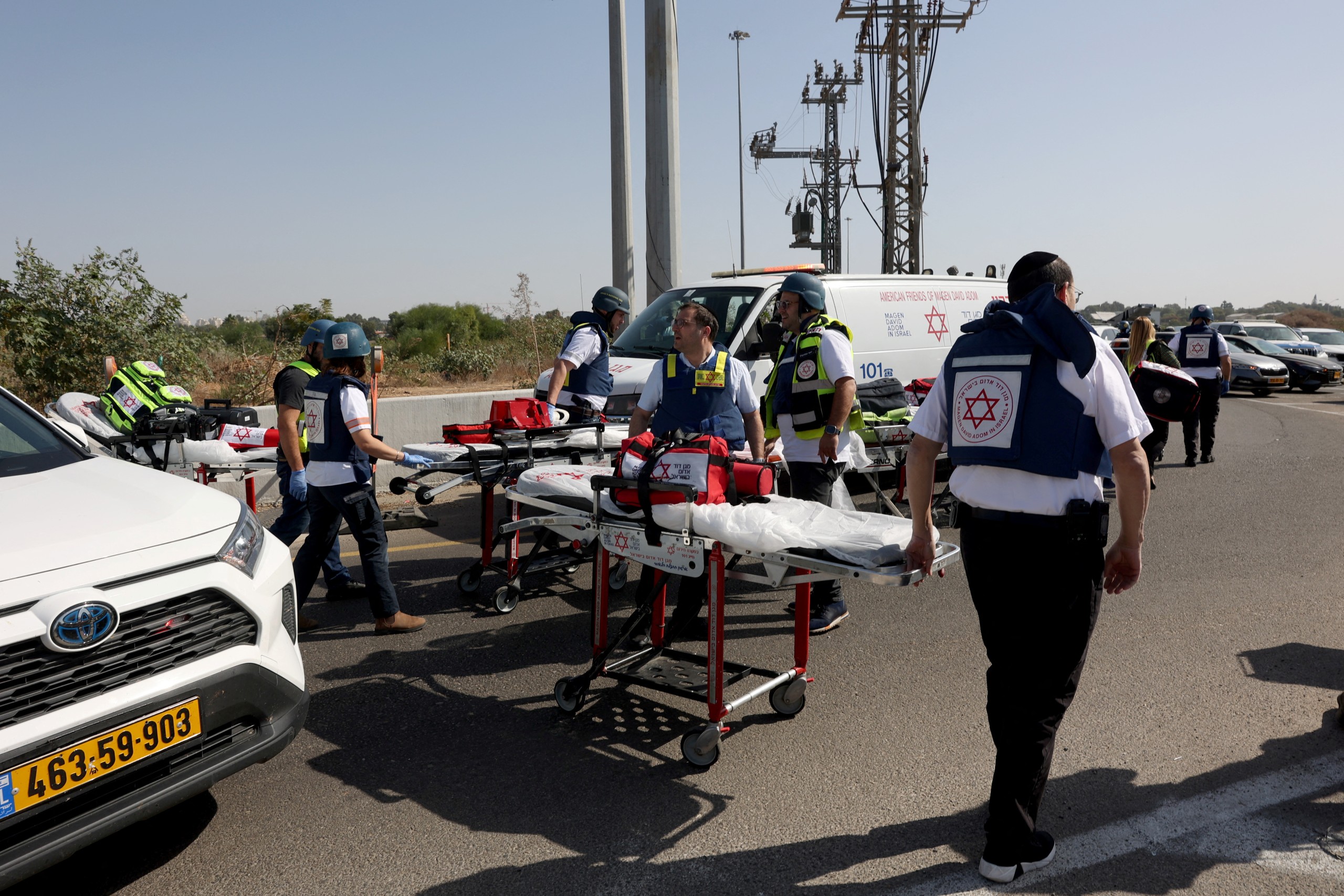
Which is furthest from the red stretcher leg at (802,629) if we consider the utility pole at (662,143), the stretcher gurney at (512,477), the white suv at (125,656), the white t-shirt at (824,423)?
the utility pole at (662,143)

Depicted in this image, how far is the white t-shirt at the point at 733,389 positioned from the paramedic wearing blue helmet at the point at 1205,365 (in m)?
8.70

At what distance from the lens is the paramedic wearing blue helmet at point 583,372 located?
750 cm

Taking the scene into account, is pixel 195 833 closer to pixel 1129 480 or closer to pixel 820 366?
pixel 1129 480

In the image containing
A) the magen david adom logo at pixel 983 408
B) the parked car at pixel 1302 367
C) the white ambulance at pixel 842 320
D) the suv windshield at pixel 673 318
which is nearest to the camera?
the magen david adom logo at pixel 983 408

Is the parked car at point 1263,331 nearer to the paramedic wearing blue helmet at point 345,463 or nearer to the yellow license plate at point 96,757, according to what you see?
the paramedic wearing blue helmet at point 345,463

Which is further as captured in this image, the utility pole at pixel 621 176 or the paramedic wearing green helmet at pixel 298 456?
the utility pole at pixel 621 176

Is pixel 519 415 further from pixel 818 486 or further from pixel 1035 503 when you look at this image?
pixel 1035 503

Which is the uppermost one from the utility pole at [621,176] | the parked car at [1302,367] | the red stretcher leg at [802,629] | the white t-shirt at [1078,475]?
the utility pole at [621,176]

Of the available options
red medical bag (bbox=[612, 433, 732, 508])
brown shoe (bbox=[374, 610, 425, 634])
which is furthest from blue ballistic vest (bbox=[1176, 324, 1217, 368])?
brown shoe (bbox=[374, 610, 425, 634])

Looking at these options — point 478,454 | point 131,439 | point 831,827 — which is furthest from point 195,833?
point 131,439

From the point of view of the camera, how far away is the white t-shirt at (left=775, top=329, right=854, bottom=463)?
555cm

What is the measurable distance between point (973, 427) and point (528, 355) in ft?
74.5

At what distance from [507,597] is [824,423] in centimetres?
228

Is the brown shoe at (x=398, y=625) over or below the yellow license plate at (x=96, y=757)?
below
